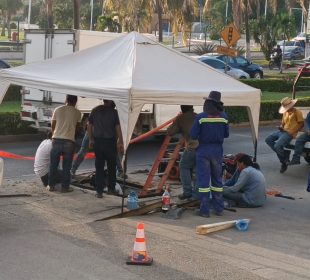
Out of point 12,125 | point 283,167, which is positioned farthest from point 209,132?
point 12,125

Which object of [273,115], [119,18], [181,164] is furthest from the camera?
[119,18]

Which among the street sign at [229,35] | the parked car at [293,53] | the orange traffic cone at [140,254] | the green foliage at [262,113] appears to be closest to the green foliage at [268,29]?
the parked car at [293,53]

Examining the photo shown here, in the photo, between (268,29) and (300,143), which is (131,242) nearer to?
(300,143)

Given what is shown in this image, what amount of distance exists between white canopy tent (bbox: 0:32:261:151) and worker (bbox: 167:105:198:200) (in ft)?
1.98

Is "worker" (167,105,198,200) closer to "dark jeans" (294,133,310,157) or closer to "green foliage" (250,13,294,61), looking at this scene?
"dark jeans" (294,133,310,157)

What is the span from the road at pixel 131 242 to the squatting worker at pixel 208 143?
17.4 inches

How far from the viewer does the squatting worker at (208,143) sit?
10.0 metres

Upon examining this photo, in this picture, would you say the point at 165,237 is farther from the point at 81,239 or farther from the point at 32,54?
the point at 32,54

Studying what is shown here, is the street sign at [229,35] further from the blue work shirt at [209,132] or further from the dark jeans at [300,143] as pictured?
the blue work shirt at [209,132]

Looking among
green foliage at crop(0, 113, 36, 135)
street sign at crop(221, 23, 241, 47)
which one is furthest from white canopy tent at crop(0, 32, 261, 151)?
street sign at crop(221, 23, 241, 47)

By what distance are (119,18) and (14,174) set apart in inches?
1411

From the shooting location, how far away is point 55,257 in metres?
7.71

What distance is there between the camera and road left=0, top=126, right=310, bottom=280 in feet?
24.2

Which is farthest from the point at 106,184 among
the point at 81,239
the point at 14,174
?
the point at 81,239
